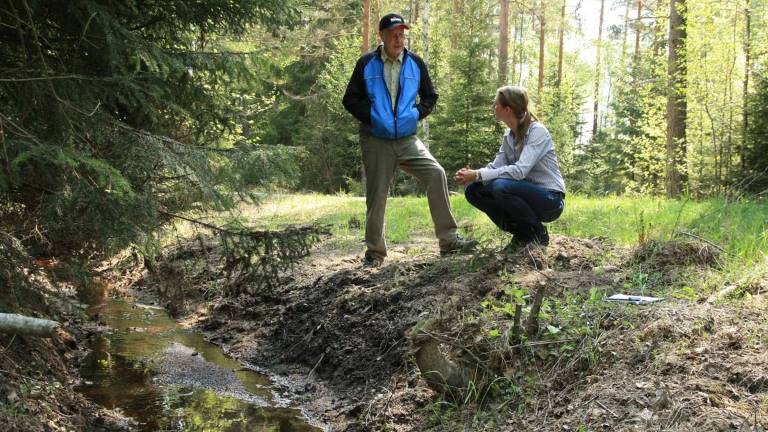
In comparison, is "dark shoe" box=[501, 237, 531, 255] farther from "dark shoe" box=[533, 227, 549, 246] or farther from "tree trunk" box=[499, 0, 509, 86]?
"tree trunk" box=[499, 0, 509, 86]

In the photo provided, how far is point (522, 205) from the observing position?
501 centimetres

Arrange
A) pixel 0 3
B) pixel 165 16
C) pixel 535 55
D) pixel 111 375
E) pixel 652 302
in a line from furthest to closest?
pixel 535 55 → pixel 165 16 → pixel 111 375 → pixel 0 3 → pixel 652 302

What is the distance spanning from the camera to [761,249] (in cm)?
418

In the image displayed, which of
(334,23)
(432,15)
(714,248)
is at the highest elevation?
(432,15)

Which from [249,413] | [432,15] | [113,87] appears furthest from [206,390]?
[432,15]

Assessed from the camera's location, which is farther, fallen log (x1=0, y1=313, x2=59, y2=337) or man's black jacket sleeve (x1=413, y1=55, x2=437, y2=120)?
man's black jacket sleeve (x1=413, y1=55, x2=437, y2=120)

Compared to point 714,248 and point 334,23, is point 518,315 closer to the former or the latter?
point 714,248

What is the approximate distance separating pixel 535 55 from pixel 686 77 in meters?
23.9

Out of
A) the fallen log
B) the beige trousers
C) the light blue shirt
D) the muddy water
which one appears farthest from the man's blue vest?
the fallen log

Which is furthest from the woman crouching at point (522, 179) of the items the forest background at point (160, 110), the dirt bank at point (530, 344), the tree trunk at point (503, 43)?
the tree trunk at point (503, 43)

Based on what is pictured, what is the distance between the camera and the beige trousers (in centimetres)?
580

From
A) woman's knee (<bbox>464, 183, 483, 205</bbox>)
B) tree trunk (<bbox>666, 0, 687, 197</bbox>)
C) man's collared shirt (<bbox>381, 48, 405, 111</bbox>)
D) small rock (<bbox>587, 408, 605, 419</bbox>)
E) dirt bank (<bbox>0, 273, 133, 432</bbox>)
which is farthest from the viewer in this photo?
tree trunk (<bbox>666, 0, 687, 197</bbox>)

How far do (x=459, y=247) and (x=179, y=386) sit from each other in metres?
2.73

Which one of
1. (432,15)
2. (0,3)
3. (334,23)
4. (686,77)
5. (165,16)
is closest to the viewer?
(0,3)
